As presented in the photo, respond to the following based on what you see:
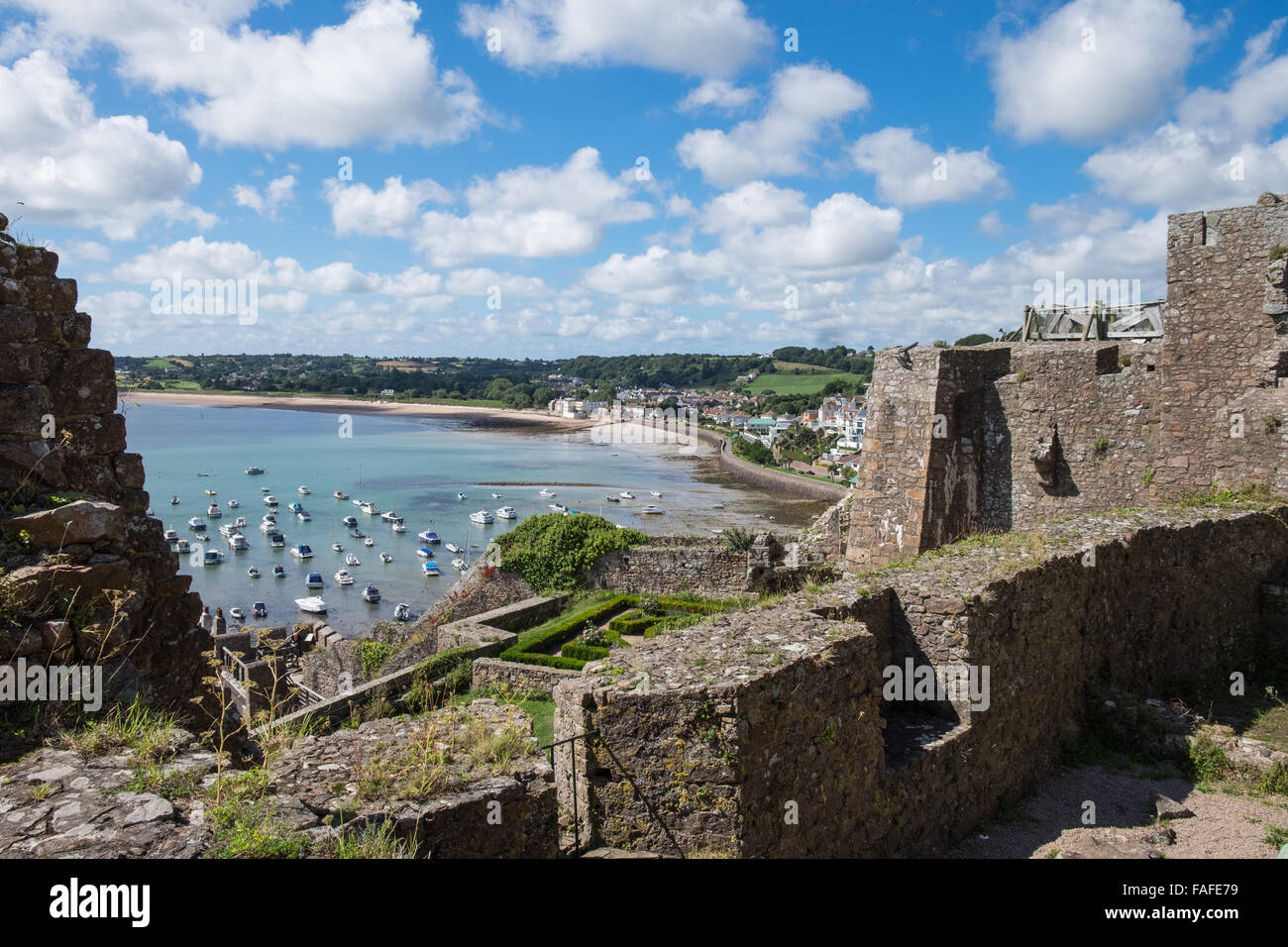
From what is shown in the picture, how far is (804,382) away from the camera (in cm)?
18250

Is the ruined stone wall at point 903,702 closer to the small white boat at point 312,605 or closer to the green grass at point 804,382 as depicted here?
the small white boat at point 312,605

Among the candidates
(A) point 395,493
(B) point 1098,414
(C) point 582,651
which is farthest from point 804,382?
(B) point 1098,414

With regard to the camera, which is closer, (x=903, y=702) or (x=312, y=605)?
(x=903, y=702)

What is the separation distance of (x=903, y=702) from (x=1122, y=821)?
2.25 m

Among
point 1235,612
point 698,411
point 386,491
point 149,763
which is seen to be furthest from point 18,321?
point 698,411

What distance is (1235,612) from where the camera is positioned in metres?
11.4

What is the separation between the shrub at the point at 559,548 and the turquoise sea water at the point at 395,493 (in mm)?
9793

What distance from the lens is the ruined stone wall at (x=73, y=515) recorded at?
201 inches

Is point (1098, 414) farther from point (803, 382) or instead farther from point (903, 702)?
point (803, 382)

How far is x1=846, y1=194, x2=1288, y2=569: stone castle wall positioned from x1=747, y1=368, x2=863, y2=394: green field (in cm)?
14667

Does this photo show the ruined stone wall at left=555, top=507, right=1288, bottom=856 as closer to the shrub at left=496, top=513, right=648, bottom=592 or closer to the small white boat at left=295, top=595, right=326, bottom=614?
the shrub at left=496, top=513, right=648, bottom=592

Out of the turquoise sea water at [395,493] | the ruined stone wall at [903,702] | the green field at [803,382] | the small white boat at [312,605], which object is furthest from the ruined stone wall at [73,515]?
the green field at [803,382]

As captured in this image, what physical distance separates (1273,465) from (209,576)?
2104 inches

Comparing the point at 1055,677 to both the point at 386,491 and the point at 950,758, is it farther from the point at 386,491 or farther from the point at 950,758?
the point at 386,491
